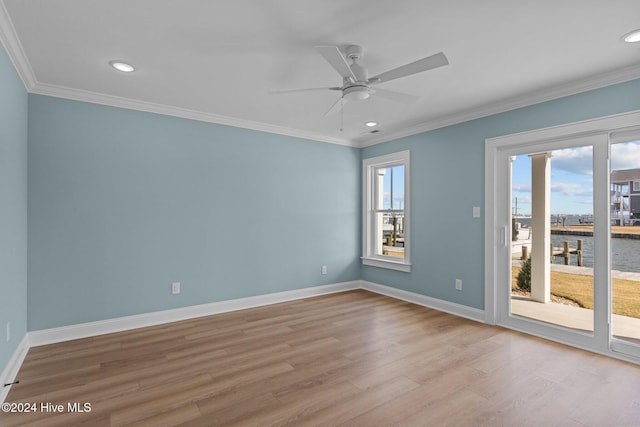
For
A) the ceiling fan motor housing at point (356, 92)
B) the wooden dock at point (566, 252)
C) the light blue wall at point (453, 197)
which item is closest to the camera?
the ceiling fan motor housing at point (356, 92)

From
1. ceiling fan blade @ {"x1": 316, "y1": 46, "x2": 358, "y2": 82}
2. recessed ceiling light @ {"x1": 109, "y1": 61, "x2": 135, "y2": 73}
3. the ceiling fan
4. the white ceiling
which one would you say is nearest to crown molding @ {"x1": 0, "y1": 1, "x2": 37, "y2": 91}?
the white ceiling

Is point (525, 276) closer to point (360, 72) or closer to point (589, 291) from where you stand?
point (589, 291)

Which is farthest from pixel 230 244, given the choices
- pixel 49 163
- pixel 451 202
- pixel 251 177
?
pixel 451 202

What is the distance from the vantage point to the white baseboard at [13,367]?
2246 millimetres

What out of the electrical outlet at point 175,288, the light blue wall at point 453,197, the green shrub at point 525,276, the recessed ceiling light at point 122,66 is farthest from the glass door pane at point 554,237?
the recessed ceiling light at point 122,66

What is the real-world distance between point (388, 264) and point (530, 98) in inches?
111

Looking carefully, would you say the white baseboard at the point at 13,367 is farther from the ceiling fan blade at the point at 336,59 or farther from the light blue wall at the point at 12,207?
the ceiling fan blade at the point at 336,59

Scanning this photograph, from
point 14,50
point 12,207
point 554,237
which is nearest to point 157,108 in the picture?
point 14,50

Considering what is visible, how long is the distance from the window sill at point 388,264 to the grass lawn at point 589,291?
4.85 ft

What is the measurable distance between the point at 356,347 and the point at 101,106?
3577 millimetres

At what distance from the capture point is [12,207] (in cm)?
257

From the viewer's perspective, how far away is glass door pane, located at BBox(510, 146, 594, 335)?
312 centimetres

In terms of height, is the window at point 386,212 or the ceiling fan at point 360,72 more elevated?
the ceiling fan at point 360,72

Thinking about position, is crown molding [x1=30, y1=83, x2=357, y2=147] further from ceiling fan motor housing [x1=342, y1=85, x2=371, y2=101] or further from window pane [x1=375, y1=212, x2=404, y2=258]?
ceiling fan motor housing [x1=342, y1=85, x2=371, y2=101]
